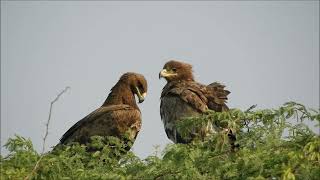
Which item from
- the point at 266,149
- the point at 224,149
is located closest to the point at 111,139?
the point at 224,149

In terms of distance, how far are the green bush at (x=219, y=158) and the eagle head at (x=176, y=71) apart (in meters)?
7.20

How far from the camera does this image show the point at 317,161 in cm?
573

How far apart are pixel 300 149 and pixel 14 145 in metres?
3.20

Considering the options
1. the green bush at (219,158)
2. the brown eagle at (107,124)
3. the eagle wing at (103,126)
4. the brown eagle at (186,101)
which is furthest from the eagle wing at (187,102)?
the green bush at (219,158)

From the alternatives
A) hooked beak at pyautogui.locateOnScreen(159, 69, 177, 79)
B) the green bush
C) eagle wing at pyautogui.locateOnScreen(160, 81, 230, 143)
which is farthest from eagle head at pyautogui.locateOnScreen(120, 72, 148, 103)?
the green bush

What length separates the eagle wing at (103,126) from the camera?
12.8m

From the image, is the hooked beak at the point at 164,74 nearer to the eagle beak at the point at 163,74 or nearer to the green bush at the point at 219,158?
the eagle beak at the point at 163,74

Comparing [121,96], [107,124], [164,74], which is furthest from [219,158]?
[164,74]

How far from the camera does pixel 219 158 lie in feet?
21.5

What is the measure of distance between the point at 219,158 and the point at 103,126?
21.5 feet

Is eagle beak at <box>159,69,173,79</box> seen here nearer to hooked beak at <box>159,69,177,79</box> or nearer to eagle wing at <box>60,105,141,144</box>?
hooked beak at <box>159,69,177,79</box>

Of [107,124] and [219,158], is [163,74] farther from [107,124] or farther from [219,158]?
[219,158]

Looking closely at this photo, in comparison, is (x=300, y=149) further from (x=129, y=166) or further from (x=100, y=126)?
(x=100, y=126)

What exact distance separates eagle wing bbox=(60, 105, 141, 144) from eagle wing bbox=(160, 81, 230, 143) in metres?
0.74
